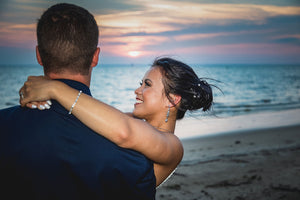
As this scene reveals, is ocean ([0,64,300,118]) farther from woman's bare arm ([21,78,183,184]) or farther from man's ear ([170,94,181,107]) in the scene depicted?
woman's bare arm ([21,78,183,184])

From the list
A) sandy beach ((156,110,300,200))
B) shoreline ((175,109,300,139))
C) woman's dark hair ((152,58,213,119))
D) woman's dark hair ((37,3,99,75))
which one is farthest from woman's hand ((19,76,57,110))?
shoreline ((175,109,300,139))

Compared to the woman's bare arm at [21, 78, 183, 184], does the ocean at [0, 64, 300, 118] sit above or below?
below

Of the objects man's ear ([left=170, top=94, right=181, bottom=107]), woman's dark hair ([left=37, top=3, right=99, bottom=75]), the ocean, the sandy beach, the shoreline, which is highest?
woman's dark hair ([left=37, top=3, right=99, bottom=75])

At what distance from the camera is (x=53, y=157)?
4.63 ft

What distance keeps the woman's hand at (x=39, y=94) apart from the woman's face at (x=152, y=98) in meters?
1.28

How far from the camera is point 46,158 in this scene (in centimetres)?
140

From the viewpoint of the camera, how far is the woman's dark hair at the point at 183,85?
111 inches

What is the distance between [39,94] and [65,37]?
14.7 inches

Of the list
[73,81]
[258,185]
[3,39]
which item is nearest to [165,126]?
[73,81]

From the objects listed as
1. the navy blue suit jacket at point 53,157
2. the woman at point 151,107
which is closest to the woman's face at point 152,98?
the woman at point 151,107

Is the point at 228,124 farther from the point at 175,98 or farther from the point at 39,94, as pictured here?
the point at 39,94

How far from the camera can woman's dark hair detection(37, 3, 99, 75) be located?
62.2 inches

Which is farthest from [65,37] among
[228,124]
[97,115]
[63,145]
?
[228,124]

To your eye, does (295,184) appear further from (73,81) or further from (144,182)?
(73,81)
